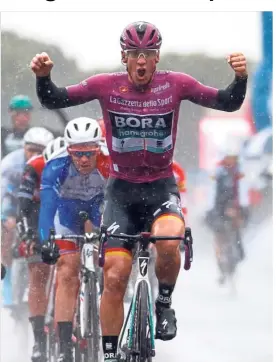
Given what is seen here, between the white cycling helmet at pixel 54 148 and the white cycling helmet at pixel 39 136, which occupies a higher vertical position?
the white cycling helmet at pixel 39 136

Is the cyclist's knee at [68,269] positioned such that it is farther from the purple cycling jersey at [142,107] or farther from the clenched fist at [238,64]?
the clenched fist at [238,64]

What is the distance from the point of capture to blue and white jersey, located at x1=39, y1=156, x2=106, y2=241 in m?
9.98

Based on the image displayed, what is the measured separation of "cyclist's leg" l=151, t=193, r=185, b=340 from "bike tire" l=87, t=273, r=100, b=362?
→ 160 centimetres

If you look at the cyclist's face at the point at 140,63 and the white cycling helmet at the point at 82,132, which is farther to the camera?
the white cycling helmet at the point at 82,132

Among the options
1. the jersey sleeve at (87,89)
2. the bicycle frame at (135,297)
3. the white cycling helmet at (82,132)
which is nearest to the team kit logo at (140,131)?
the jersey sleeve at (87,89)

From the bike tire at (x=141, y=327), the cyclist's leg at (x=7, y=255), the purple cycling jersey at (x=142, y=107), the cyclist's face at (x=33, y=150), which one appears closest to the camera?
the bike tire at (x=141, y=327)

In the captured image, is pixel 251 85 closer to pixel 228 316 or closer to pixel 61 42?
pixel 61 42

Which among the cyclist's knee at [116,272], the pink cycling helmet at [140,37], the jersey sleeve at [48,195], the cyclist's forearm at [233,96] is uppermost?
the pink cycling helmet at [140,37]

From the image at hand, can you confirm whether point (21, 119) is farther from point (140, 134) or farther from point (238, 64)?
point (238, 64)

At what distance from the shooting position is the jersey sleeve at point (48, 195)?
992 cm

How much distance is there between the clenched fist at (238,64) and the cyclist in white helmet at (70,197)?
200 cm

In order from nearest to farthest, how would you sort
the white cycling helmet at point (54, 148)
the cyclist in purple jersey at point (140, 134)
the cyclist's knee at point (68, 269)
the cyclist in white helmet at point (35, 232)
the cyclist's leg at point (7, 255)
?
the cyclist in purple jersey at point (140, 134)
the cyclist's knee at point (68, 269)
the white cycling helmet at point (54, 148)
the cyclist in white helmet at point (35, 232)
the cyclist's leg at point (7, 255)

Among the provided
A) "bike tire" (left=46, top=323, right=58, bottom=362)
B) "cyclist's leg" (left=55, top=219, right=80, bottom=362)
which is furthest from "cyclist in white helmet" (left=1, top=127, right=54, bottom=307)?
"cyclist's leg" (left=55, top=219, right=80, bottom=362)

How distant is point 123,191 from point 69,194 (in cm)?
185
